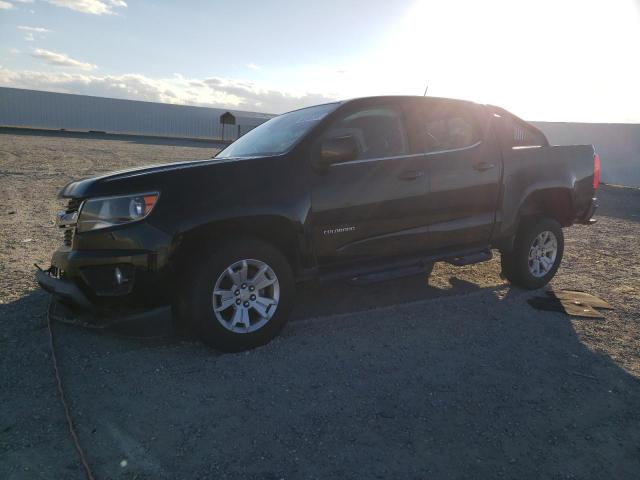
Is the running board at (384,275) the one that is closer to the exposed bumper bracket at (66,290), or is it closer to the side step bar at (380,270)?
the side step bar at (380,270)

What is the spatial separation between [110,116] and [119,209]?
1826 inches

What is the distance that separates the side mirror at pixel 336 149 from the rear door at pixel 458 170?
896 mm

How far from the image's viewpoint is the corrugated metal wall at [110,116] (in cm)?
4122

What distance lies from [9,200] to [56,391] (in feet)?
23.5

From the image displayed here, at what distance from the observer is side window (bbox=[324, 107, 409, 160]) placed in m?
3.91

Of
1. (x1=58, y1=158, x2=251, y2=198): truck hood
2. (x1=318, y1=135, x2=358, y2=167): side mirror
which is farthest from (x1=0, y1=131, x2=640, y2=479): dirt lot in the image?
(x1=318, y1=135, x2=358, y2=167): side mirror

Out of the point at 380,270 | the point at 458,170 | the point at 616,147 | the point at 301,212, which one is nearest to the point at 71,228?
the point at 301,212

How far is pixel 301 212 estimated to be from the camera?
3.51m

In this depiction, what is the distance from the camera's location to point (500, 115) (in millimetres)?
4840

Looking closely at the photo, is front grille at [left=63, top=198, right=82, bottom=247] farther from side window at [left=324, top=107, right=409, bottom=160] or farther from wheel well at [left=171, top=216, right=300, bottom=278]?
side window at [left=324, top=107, right=409, bottom=160]

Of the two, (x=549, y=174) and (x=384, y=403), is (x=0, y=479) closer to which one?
(x=384, y=403)

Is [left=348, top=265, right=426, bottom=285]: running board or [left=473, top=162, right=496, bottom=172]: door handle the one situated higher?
[left=473, top=162, right=496, bottom=172]: door handle

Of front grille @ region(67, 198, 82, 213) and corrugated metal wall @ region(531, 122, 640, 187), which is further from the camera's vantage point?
corrugated metal wall @ region(531, 122, 640, 187)

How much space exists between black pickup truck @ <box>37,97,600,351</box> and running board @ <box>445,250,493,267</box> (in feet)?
0.04
